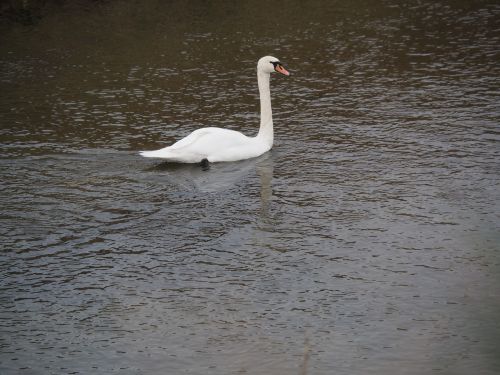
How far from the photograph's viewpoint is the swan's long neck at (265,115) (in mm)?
10188

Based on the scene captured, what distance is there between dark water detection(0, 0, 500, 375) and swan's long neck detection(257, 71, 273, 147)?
32 cm

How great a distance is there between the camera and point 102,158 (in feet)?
32.8

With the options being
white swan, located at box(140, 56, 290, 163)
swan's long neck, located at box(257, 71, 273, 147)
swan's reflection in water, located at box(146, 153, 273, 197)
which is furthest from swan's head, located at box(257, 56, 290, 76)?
swan's reflection in water, located at box(146, 153, 273, 197)

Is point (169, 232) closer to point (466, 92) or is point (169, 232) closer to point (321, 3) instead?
point (466, 92)

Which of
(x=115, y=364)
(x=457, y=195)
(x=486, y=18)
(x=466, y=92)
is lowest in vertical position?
(x=115, y=364)

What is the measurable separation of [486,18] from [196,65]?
5563 mm

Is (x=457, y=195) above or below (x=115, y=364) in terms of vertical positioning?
above

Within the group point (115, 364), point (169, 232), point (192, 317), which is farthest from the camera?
point (169, 232)

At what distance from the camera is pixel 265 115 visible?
10.4 metres

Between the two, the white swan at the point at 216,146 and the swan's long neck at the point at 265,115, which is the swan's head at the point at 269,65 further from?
the white swan at the point at 216,146

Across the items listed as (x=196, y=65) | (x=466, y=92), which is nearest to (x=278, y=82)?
(x=196, y=65)

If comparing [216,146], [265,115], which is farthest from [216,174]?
[265,115]

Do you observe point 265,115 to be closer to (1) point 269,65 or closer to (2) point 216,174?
(1) point 269,65

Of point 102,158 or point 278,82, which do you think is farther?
point 278,82
